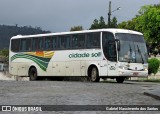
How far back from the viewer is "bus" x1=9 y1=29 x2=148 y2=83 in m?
28.7

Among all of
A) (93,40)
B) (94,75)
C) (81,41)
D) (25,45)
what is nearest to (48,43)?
(25,45)

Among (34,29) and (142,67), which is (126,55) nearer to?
(142,67)

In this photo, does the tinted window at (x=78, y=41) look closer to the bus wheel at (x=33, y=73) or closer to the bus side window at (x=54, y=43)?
the bus side window at (x=54, y=43)

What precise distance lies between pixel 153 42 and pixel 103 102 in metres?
43.2

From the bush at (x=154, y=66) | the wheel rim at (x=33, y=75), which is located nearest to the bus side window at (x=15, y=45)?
the wheel rim at (x=33, y=75)

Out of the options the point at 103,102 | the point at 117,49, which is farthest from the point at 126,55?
the point at 103,102

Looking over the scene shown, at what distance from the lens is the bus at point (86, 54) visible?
2870 centimetres

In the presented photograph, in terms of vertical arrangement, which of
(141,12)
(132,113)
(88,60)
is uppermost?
(141,12)

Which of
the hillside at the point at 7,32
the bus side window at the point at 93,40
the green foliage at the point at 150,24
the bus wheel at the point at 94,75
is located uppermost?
the hillside at the point at 7,32

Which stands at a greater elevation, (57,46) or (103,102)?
(57,46)

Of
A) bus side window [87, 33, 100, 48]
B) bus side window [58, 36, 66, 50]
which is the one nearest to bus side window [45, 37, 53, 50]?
bus side window [58, 36, 66, 50]

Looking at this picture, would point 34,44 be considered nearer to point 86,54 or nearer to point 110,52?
point 86,54

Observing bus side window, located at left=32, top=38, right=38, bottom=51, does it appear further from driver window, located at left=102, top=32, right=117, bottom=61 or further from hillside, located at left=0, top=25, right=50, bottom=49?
hillside, located at left=0, top=25, right=50, bottom=49

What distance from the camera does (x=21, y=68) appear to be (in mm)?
35938
